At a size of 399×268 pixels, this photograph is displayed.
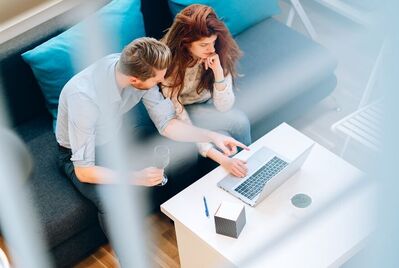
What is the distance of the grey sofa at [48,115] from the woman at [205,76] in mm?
68

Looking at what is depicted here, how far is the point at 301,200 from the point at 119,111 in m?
0.47

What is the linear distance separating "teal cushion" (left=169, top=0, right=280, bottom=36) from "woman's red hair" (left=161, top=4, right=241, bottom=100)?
31cm

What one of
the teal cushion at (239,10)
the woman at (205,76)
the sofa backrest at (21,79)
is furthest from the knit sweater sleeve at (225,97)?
the sofa backrest at (21,79)

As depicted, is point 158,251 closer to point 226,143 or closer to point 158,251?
point 158,251

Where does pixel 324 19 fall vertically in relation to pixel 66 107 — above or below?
below

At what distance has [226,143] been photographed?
157 cm

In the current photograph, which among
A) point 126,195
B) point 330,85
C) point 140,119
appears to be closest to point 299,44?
point 330,85

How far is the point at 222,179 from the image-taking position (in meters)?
1.49

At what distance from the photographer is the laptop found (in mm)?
1414

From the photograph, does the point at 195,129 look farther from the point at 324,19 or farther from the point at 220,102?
the point at 324,19

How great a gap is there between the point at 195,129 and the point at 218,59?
194 mm

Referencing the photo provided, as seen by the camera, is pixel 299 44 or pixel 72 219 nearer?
pixel 72 219

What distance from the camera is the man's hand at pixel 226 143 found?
1550mm

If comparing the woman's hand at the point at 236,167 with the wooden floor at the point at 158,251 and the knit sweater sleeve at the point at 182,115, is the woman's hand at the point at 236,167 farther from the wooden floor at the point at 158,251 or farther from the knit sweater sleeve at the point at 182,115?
the wooden floor at the point at 158,251
